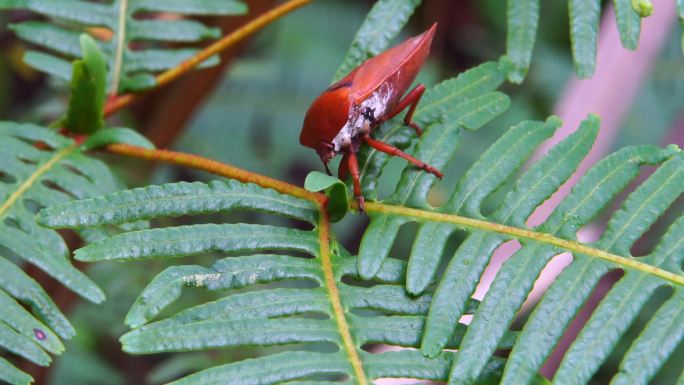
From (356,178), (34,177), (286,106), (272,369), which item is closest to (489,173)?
(356,178)

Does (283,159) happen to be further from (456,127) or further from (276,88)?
(456,127)

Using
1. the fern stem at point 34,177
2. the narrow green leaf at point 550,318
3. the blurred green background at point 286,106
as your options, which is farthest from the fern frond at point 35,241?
the blurred green background at point 286,106

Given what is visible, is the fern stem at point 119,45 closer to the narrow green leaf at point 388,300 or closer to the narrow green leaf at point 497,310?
the narrow green leaf at point 388,300

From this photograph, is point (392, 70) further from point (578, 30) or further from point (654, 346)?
point (654, 346)

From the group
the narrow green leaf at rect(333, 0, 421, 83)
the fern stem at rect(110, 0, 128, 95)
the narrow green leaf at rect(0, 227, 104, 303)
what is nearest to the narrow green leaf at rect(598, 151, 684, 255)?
the narrow green leaf at rect(333, 0, 421, 83)

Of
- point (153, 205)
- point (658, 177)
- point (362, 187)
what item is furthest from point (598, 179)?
point (153, 205)

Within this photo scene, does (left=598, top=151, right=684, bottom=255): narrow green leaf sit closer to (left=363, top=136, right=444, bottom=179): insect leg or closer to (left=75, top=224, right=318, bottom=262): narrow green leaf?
(left=363, top=136, right=444, bottom=179): insect leg
